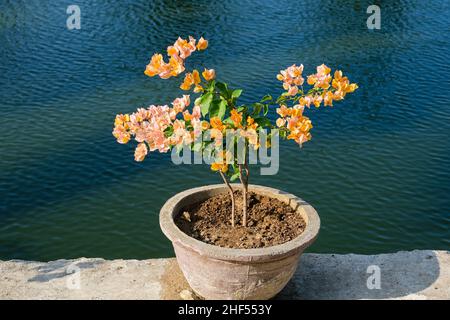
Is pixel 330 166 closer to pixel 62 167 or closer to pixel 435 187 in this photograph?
pixel 435 187

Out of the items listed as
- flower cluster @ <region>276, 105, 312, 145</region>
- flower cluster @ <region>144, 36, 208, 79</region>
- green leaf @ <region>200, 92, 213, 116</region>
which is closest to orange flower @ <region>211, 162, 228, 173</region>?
green leaf @ <region>200, 92, 213, 116</region>

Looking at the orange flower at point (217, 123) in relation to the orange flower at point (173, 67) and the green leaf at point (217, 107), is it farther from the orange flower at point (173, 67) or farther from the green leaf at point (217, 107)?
the orange flower at point (173, 67)

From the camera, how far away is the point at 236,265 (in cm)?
608

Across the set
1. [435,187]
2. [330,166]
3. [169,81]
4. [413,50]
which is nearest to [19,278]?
[330,166]

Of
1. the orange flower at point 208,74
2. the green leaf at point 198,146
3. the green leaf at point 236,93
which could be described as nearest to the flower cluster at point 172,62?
the orange flower at point 208,74

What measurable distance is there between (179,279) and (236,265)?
1206 mm

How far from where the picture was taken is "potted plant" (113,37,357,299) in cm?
604

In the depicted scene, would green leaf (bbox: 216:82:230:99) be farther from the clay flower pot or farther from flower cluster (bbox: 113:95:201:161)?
the clay flower pot

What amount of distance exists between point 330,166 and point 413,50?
23.8 feet

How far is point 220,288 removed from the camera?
6.32 metres

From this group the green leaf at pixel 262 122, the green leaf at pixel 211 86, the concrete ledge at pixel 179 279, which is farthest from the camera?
the concrete ledge at pixel 179 279

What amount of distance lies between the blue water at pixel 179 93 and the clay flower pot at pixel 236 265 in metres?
2.65

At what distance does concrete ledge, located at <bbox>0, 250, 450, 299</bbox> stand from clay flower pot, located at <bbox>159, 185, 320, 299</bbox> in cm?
47

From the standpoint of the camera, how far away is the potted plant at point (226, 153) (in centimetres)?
604
